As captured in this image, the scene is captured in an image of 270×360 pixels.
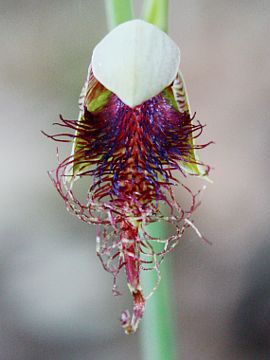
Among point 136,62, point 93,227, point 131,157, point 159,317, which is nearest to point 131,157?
point 131,157

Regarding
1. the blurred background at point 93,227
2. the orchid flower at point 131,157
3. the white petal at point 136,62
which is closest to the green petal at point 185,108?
the orchid flower at point 131,157

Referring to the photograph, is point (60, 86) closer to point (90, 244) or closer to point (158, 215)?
point (90, 244)

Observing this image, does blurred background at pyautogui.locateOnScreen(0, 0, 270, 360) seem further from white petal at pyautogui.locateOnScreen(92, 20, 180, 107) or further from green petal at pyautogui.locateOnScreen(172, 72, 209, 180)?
white petal at pyautogui.locateOnScreen(92, 20, 180, 107)

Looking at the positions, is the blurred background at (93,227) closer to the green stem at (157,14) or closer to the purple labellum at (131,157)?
the purple labellum at (131,157)

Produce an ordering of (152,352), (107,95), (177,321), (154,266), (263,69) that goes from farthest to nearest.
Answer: (263,69) → (177,321) → (152,352) → (154,266) → (107,95)

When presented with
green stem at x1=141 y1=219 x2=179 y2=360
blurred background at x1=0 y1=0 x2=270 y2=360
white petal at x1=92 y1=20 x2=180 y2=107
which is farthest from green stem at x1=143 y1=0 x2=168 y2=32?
blurred background at x1=0 y1=0 x2=270 y2=360

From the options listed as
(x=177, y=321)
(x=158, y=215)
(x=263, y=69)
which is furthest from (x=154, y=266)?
(x=263, y=69)

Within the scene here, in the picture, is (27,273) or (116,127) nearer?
(116,127)
